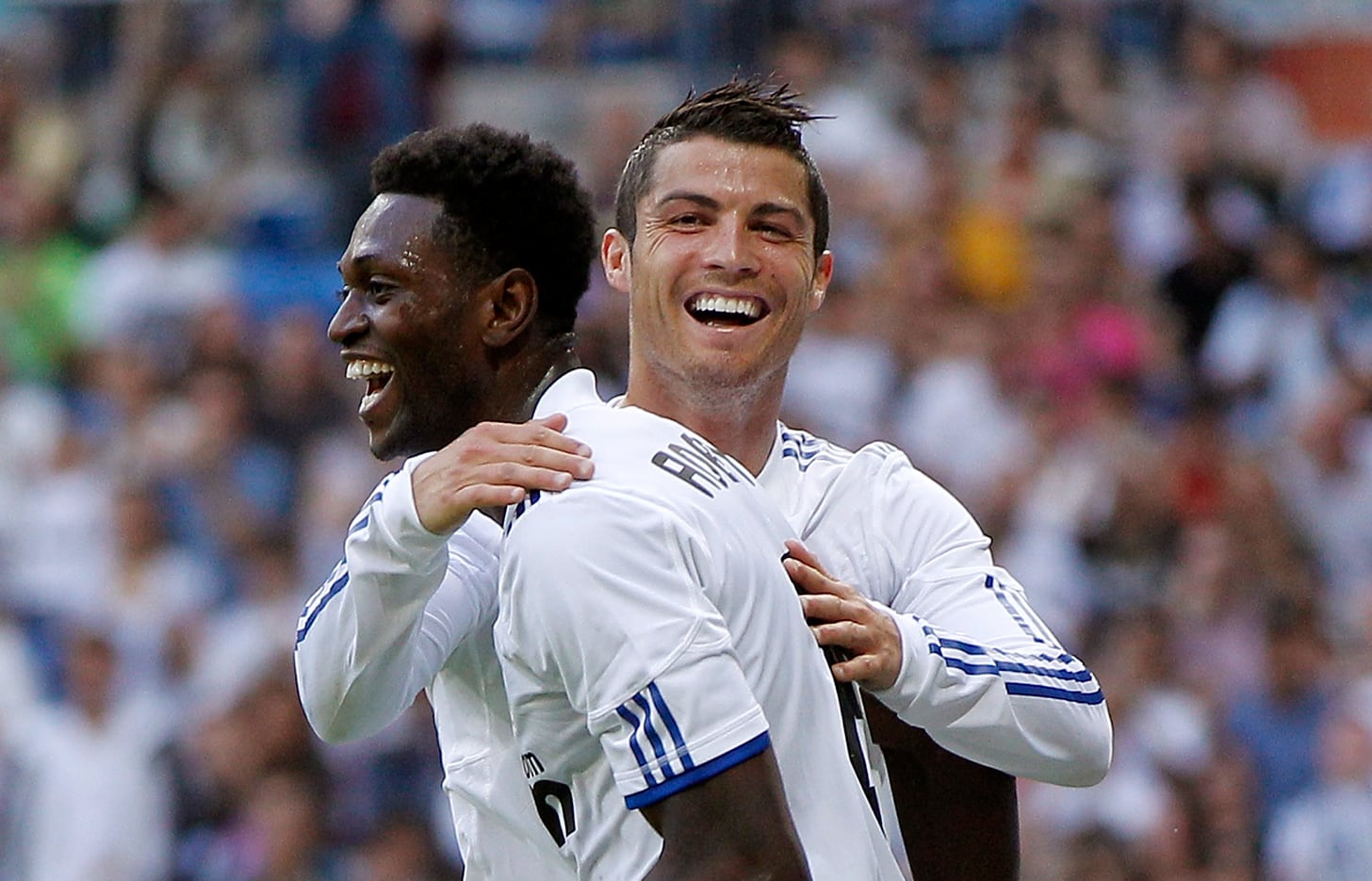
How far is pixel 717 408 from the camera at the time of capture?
3.55 meters

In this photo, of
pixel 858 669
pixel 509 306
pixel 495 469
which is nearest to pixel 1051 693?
pixel 858 669

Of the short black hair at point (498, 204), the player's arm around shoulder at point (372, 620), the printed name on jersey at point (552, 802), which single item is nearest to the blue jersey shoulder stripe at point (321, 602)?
the player's arm around shoulder at point (372, 620)

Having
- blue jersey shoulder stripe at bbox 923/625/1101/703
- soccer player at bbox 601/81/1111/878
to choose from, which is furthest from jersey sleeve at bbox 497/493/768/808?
blue jersey shoulder stripe at bbox 923/625/1101/703

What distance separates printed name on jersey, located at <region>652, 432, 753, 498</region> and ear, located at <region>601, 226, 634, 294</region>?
55 cm

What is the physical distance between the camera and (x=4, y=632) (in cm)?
912

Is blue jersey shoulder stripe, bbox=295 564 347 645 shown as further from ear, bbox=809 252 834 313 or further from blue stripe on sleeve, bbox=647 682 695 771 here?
ear, bbox=809 252 834 313

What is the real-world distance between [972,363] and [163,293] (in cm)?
358

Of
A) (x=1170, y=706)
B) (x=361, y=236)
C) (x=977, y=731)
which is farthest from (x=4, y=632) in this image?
(x=977, y=731)

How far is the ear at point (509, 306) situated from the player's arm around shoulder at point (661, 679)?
0.83 meters

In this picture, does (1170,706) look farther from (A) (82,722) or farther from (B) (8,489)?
(B) (8,489)

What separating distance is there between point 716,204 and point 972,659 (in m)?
0.73

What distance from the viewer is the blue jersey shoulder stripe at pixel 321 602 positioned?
3330mm

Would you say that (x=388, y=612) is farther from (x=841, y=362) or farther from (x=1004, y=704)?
(x=841, y=362)

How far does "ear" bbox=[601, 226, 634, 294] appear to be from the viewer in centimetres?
360
